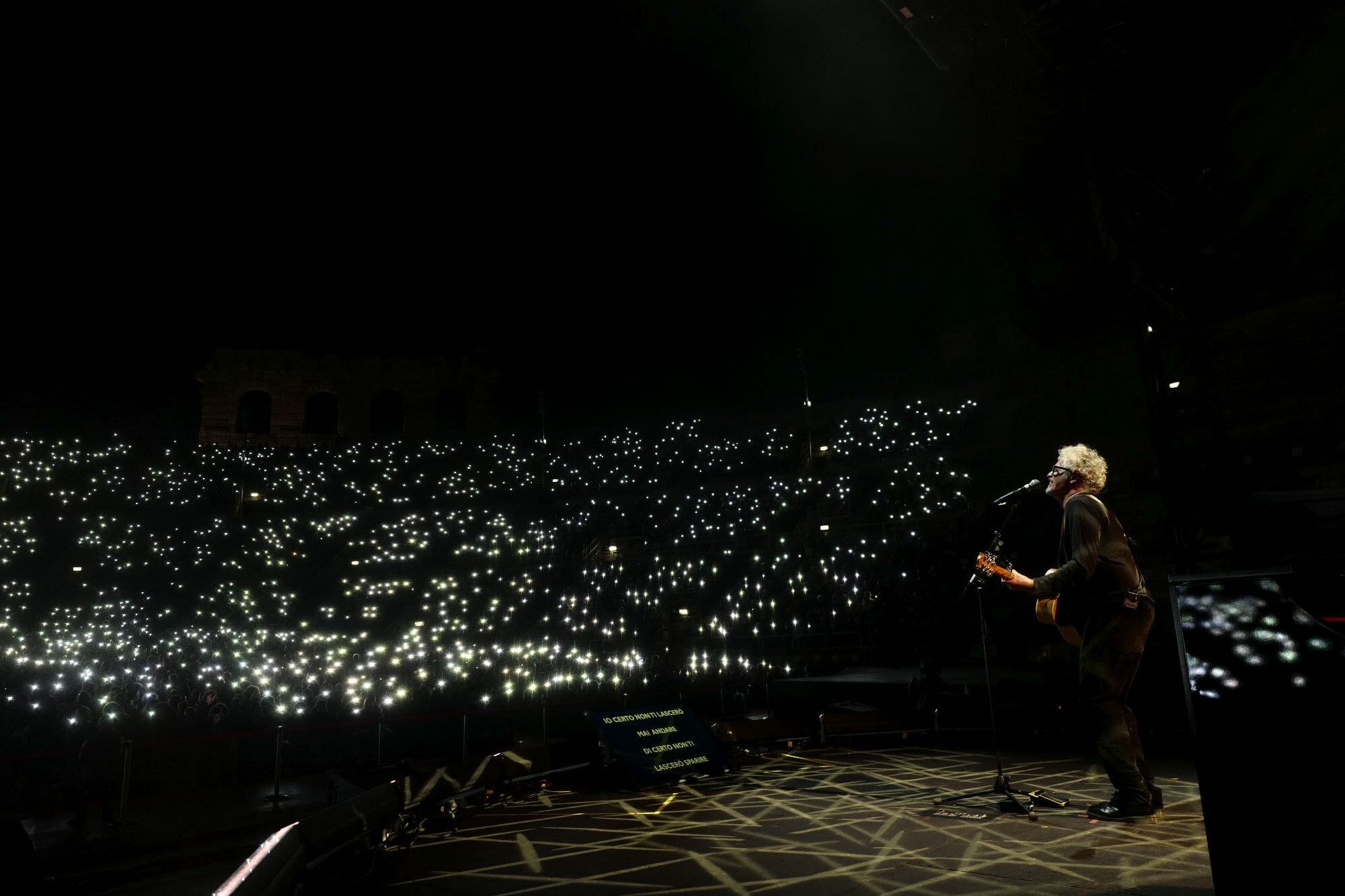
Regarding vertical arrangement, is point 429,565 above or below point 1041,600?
above

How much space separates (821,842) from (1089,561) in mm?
2159

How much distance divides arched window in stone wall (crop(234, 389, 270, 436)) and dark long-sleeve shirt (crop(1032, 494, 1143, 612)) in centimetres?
3242

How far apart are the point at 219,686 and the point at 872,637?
13.6 metres

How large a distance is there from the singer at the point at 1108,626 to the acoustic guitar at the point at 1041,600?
0.19ft

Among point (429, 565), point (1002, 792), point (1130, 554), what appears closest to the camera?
point (1130, 554)

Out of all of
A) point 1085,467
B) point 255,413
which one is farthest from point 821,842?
point 255,413

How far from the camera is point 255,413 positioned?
1211 inches

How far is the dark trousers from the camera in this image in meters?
3.86

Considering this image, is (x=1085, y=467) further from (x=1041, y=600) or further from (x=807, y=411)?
(x=807, y=411)

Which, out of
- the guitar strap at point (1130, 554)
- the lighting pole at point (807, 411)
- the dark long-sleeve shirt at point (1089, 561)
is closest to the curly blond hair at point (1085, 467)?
the guitar strap at point (1130, 554)

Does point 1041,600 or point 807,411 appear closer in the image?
point 1041,600

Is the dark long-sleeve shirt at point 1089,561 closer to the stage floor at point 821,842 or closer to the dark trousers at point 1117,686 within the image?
the dark trousers at point 1117,686

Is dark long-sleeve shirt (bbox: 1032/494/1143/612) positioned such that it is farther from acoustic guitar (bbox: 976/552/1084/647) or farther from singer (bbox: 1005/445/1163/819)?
acoustic guitar (bbox: 976/552/1084/647)

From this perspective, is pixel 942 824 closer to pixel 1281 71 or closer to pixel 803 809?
pixel 803 809
